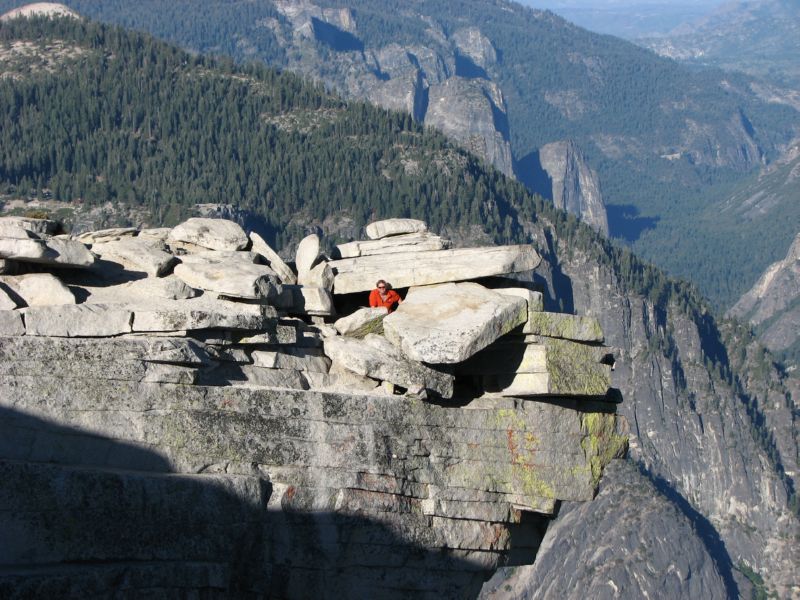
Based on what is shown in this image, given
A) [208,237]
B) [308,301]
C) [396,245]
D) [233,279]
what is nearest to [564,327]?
[396,245]

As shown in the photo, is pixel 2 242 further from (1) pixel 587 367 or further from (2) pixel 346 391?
(1) pixel 587 367

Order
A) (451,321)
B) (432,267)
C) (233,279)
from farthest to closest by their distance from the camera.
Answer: (432,267)
(451,321)
(233,279)

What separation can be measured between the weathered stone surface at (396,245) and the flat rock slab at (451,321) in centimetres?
285

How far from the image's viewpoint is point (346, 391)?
30297 millimetres

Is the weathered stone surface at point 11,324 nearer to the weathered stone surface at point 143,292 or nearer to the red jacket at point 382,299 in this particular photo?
the weathered stone surface at point 143,292

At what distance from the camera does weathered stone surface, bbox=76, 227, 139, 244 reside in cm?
3331

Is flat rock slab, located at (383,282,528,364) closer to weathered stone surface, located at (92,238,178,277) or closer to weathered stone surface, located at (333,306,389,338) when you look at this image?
weathered stone surface, located at (333,306,389,338)

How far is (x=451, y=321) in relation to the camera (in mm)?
31031

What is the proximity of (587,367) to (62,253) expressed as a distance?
11.9 metres

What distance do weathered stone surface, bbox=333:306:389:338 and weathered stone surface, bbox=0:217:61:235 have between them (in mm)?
6789

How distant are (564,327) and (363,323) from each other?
14.9 ft

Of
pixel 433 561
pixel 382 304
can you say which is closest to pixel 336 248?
pixel 382 304

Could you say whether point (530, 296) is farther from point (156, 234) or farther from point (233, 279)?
point (156, 234)

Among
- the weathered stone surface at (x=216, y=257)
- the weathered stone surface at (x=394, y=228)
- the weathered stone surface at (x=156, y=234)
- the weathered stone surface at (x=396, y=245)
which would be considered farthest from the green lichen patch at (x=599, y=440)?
the weathered stone surface at (x=156, y=234)
